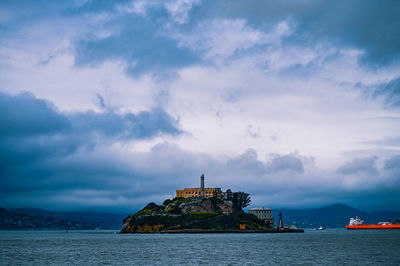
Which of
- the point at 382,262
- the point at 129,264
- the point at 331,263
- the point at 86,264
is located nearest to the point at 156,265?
the point at 129,264

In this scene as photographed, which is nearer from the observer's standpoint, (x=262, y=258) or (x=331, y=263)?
(x=331, y=263)

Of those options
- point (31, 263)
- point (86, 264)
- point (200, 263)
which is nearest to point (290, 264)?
point (200, 263)

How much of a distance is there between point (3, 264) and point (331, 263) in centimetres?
5586

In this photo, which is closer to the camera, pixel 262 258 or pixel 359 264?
pixel 359 264

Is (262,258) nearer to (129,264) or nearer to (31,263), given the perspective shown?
(129,264)

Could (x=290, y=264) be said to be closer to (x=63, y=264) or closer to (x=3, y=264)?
(x=63, y=264)

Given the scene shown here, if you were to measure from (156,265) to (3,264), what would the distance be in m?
26.6

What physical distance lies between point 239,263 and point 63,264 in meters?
30.0

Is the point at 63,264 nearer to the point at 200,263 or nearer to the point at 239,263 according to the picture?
the point at 200,263

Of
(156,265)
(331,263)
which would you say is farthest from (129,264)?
(331,263)

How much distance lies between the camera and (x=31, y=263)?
83.0 metres

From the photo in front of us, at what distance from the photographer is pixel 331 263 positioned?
80.3 m

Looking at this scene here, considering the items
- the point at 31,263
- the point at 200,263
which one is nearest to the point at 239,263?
the point at 200,263

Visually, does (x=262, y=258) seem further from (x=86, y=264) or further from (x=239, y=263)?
(x=86, y=264)
